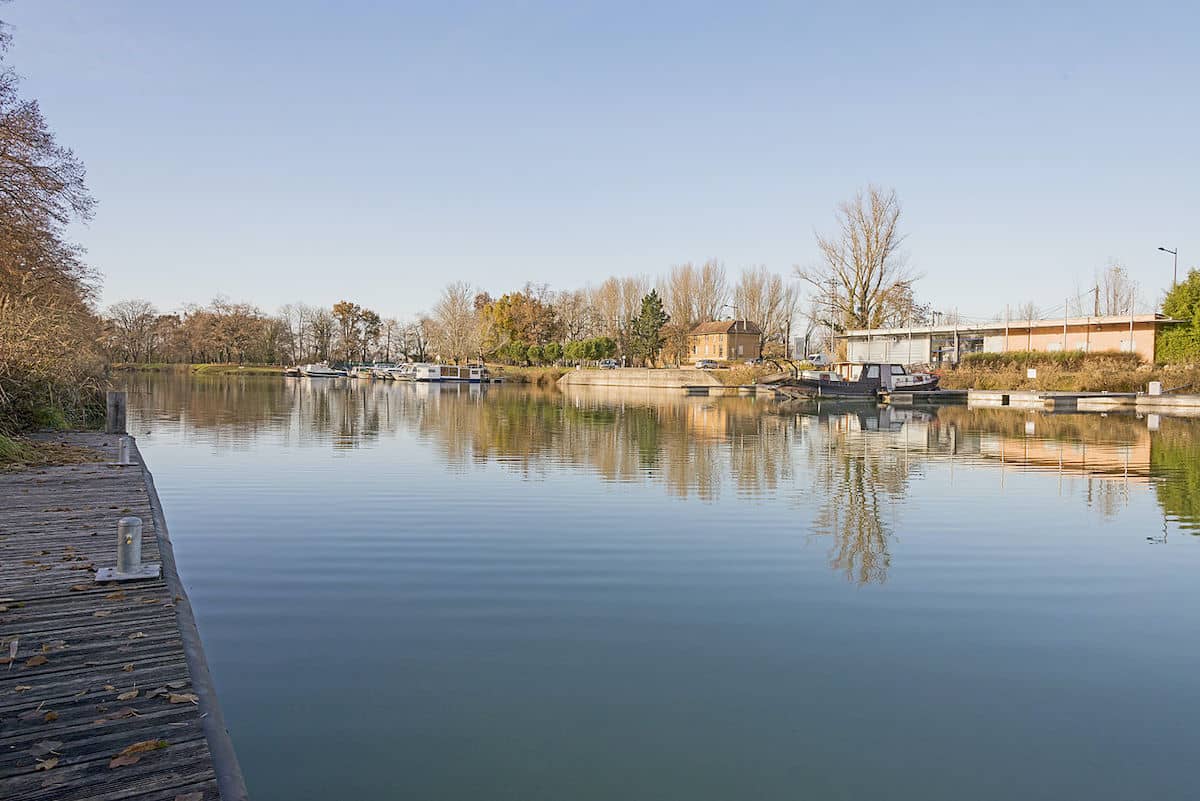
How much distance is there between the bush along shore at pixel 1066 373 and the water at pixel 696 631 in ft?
95.2

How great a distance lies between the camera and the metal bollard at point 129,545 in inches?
244

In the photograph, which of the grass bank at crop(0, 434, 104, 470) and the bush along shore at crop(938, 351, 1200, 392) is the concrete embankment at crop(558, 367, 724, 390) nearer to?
the bush along shore at crop(938, 351, 1200, 392)

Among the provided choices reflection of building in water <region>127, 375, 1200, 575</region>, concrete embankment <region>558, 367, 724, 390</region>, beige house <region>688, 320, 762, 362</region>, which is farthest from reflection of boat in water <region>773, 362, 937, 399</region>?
beige house <region>688, 320, 762, 362</region>

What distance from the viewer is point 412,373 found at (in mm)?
80000

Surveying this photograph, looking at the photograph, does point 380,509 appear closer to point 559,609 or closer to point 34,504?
point 34,504

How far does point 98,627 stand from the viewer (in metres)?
5.13

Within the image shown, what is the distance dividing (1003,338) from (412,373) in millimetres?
51395

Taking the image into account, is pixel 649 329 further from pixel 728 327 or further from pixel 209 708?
pixel 209 708

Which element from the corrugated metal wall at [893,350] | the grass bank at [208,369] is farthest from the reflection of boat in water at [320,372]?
the corrugated metal wall at [893,350]

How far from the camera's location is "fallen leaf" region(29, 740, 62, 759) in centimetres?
352

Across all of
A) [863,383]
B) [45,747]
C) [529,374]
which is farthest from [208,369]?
[45,747]

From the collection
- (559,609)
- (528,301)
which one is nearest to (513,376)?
(528,301)

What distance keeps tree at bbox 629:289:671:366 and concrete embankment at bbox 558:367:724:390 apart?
799 centimetres

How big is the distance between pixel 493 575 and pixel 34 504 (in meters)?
5.29
